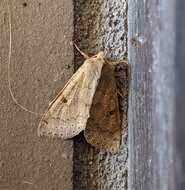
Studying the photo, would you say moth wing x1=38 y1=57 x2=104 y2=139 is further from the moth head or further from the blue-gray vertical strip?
the blue-gray vertical strip

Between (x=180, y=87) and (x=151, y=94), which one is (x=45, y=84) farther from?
(x=180, y=87)

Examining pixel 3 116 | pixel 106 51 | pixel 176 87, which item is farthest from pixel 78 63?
pixel 176 87

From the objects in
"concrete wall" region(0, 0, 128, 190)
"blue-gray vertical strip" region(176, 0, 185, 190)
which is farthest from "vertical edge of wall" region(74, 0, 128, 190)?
"blue-gray vertical strip" region(176, 0, 185, 190)

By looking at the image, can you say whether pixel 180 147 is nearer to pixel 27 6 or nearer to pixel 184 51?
pixel 184 51

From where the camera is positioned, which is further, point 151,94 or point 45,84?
point 45,84

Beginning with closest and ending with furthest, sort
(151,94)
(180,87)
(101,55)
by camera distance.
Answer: (180,87) → (151,94) → (101,55)

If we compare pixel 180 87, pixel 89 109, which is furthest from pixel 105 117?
pixel 180 87

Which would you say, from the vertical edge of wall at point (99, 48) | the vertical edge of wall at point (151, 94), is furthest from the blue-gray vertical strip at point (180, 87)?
the vertical edge of wall at point (99, 48)
